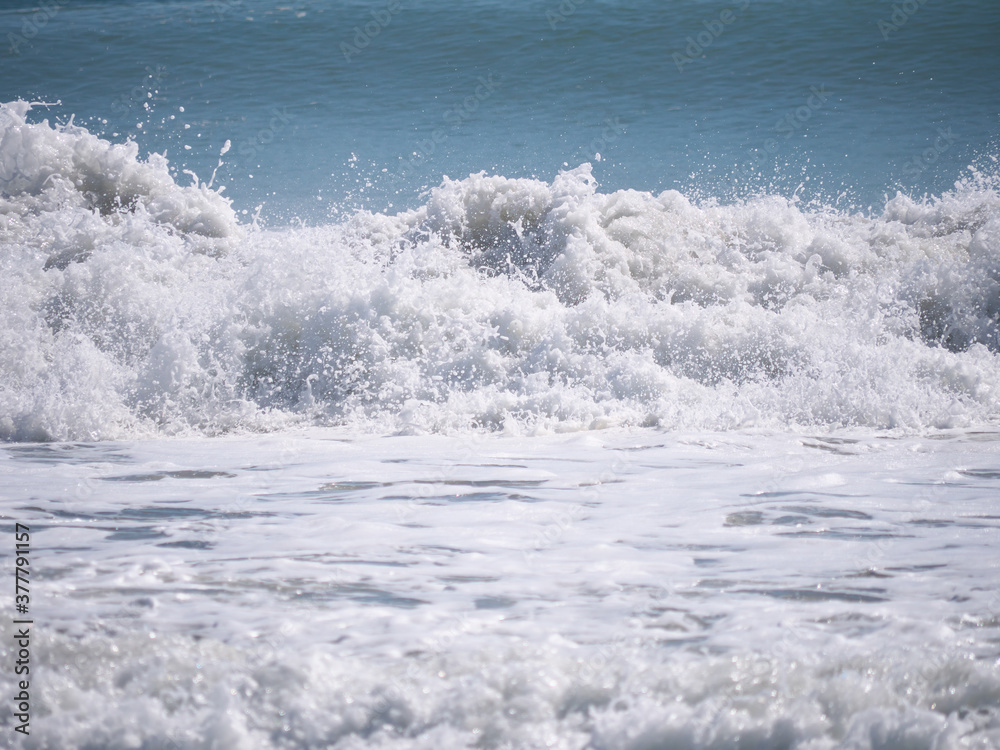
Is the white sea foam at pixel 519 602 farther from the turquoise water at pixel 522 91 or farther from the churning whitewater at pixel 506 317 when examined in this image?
the turquoise water at pixel 522 91

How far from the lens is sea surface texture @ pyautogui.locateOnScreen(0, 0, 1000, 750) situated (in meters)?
2.20

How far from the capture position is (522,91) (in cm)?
1709

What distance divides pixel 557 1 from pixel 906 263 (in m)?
14.7

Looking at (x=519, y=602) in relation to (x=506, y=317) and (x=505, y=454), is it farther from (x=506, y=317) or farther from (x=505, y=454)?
(x=506, y=317)

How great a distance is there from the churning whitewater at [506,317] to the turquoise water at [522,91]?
366 centimetres

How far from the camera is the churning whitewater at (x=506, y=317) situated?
17.4ft

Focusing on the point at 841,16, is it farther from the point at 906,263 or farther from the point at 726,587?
the point at 726,587

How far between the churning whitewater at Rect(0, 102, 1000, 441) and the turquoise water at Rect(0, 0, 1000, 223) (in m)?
3.66

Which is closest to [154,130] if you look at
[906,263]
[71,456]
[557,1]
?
[557,1]

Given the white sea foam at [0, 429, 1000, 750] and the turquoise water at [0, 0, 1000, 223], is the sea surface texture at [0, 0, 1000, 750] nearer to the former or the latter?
the white sea foam at [0, 429, 1000, 750]

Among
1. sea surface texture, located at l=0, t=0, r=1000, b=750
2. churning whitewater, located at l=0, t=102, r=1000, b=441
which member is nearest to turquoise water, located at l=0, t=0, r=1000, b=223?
sea surface texture, located at l=0, t=0, r=1000, b=750

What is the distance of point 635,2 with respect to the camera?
62.8ft

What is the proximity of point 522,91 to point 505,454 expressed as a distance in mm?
14071

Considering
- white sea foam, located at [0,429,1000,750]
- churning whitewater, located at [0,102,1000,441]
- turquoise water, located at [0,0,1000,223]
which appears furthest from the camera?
turquoise water, located at [0,0,1000,223]
